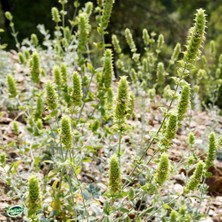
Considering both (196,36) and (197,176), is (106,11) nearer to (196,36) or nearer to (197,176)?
(196,36)

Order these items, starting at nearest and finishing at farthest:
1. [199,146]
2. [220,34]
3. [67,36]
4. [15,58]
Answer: [199,146], [67,36], [15,58], [220,34]

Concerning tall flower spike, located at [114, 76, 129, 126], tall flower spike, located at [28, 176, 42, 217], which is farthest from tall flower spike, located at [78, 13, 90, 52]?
tall flower spike, located at [28, 176, 42, 217]

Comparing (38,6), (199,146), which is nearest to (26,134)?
(199,146)

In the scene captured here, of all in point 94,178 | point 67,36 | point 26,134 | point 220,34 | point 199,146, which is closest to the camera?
point 94,178

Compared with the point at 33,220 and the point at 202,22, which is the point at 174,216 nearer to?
the point at 33,220

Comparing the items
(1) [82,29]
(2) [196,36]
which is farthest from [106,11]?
(2) [196,36]

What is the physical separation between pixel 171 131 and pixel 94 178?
1314mm

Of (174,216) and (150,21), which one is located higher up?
(150,21)

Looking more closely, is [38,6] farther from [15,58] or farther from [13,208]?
[13,208]

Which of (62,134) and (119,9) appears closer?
(62,134)

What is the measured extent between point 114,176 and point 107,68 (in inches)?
37.5

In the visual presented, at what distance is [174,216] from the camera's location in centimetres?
242

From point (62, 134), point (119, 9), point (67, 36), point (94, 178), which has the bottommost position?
point (94, 178)

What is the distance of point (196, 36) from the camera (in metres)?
2.23
